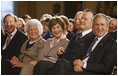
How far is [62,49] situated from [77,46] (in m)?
0.25

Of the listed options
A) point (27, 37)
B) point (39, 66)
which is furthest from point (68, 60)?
point (27, 37)

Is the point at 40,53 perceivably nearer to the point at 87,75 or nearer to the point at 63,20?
the point at 63,20

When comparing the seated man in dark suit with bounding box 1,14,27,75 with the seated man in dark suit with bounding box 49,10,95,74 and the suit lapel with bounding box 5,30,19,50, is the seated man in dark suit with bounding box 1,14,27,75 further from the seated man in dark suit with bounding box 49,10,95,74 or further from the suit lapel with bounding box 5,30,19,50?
the seated man in dark suit with bounding box 49,10,95,74

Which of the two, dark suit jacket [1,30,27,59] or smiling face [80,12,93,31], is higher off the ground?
smiling face [80,12,93,31]

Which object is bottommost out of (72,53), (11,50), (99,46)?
(11,50)

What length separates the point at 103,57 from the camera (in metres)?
2.70

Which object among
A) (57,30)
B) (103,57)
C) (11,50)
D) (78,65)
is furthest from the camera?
(11,50)

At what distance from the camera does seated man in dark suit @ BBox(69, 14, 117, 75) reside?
8.69ft

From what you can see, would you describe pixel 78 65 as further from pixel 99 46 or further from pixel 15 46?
pixel 15 46

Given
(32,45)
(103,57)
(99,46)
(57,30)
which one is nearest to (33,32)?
(32,45)

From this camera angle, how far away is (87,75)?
2.75 m

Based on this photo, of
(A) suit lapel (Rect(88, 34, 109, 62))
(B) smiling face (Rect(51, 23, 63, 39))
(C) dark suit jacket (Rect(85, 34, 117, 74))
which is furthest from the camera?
(B) smiling face (Rect(51, 23, 63, 39))

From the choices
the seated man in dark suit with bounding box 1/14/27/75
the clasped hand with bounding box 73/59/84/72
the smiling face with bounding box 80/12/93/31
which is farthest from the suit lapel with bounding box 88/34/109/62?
the seated man in dark suit with bounding box 1/14/27/75

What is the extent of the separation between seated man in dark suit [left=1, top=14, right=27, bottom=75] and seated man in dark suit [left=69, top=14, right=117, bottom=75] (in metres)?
1.14
